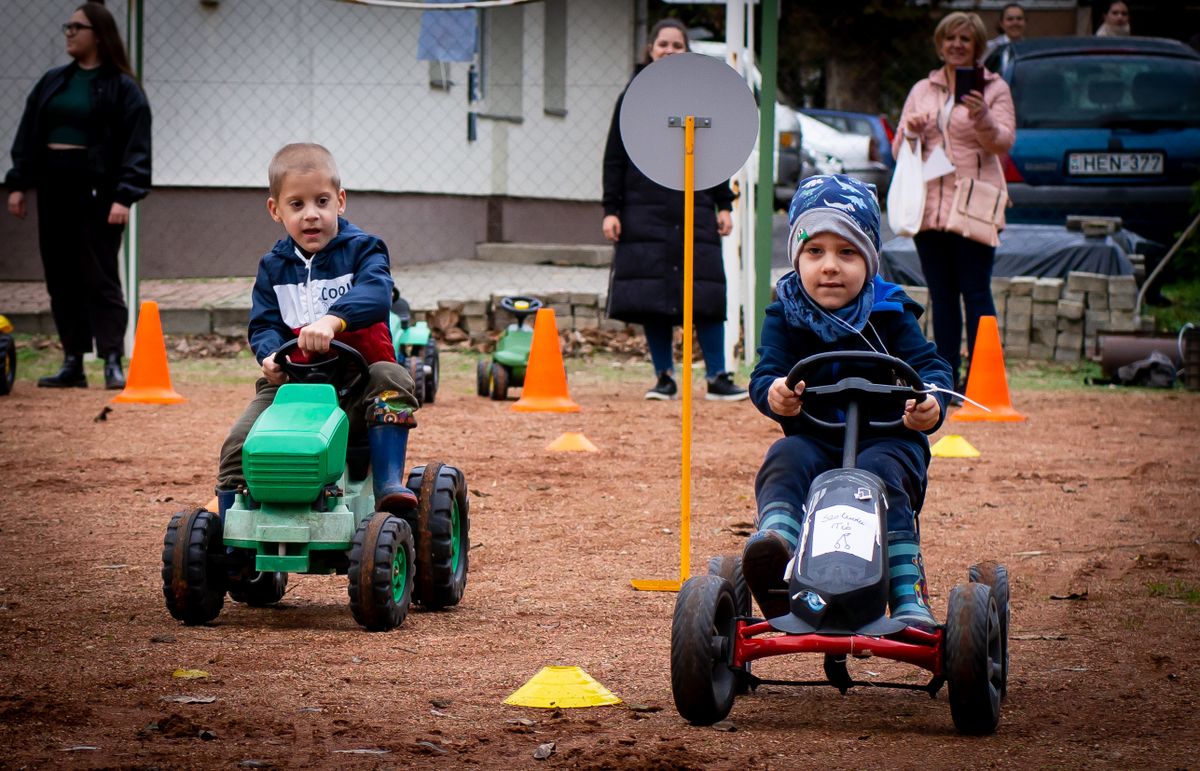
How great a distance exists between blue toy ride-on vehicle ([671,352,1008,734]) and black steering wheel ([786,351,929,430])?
222 millimetres

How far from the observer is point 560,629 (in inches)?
196

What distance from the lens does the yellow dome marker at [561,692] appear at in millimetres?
4012

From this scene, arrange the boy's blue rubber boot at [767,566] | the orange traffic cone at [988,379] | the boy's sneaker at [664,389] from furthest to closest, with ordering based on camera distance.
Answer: the boy's sneaker at [664,389], the orange traffic cone at [988,379], the boy's blue rubber boot at [767,566]

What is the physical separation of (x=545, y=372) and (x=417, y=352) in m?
0.88

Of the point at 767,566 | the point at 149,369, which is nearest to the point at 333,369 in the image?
the point at 767,566

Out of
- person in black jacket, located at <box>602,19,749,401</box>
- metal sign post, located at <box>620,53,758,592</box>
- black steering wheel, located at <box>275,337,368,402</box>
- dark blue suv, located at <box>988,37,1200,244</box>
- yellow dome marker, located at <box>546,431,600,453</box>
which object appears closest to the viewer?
black steering wheel, located at <box>275,337,368,402</box>

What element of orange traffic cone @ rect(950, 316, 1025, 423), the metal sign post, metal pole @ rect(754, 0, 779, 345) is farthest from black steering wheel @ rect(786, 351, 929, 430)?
metal pole @ rect(754, 0, 779, 345)

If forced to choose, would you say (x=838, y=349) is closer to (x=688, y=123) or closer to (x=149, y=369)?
(x=688, y=123)

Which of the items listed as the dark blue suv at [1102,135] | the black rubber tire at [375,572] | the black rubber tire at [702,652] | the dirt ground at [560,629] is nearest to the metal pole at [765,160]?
the dark blue suv at [1102,135]

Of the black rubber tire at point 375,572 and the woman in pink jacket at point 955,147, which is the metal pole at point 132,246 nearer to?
the woman in pink jacket at point 955,147

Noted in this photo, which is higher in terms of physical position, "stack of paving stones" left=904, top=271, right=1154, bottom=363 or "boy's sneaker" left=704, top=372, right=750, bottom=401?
"stack of paving stones" left=904, top=271, right=1154, bottom=363

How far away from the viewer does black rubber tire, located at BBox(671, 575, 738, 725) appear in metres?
3.75

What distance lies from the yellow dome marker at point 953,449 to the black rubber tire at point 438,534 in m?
4.08

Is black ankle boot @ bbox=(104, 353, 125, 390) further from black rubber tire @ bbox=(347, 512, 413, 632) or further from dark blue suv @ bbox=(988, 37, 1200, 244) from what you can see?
dark blue suv @ bbox=(988, 37, 1200, 244)
